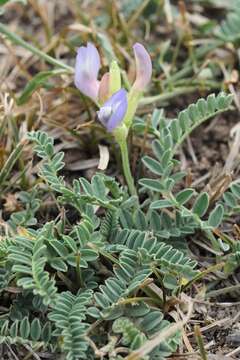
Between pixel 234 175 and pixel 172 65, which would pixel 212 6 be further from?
pixel 234 175

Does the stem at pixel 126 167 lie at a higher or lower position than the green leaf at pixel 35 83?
lower

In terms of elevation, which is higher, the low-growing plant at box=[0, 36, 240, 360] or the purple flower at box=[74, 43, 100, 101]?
the purple flower at box=[74, 43, 100, 101]

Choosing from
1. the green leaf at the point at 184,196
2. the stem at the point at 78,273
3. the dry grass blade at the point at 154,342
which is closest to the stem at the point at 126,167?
the green leaf at the point at 184,196

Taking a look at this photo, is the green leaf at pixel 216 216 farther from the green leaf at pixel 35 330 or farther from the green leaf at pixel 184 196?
the green leaf at pixel 35 330

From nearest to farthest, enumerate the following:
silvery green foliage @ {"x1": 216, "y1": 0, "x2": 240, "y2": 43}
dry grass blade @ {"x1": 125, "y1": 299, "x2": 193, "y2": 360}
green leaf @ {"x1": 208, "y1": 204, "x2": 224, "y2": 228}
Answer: dry grass blade @ {"x1": 125, "y1": 299, "x2": 193, "y2": 360}
green leaf @ {"x1": 208, "y1": 204, "x2": 224, "y2": 228}
silvery green foliage @ {"x1": 216, "y1": 0, "x2": 240, "y2": 43}

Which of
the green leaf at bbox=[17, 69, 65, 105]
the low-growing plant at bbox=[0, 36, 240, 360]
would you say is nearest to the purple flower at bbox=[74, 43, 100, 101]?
the low-growing plant at bbox=[0, 36, 240, 360]

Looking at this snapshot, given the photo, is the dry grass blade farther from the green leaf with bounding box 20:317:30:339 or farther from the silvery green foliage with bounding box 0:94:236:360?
the green leaf with bounding box 20:317:30:339
